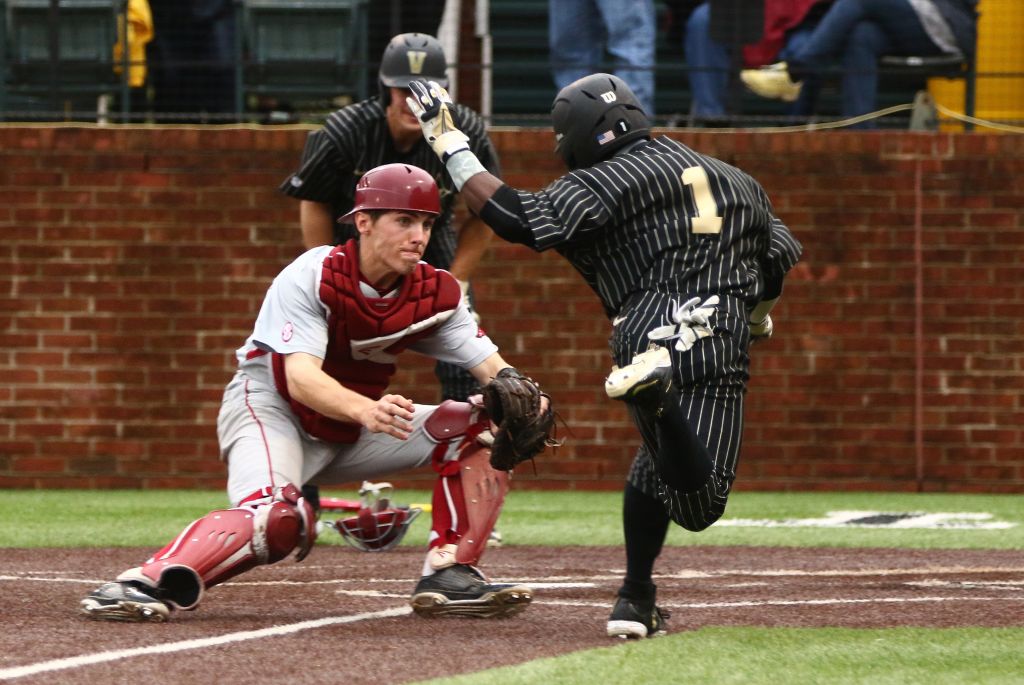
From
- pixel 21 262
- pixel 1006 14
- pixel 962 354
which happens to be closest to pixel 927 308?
pixel 962 354

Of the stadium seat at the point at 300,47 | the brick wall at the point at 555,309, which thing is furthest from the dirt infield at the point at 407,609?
the stadium seat at the point at 300,47

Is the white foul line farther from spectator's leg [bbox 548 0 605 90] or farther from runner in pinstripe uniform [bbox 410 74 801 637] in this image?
spectator's leg [bbox 548 0 605 90]

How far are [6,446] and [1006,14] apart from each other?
7432 millimetres

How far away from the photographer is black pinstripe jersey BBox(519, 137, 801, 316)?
17.3 ft

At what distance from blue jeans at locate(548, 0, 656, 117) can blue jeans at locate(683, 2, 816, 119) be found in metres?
0.36

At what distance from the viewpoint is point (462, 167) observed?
5.44 m

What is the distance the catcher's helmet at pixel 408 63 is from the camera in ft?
24.6

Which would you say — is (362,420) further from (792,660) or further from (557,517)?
(557,517)

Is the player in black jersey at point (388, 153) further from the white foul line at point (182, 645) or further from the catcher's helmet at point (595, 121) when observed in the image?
the white foul line at point (182, 645)

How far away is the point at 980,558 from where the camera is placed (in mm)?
7570

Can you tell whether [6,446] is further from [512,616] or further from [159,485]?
[512,616]

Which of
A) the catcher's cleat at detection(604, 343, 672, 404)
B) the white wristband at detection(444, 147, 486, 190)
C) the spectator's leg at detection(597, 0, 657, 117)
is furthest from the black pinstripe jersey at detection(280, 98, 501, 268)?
the spectator's leg at detection(597, 0, 657, 117)

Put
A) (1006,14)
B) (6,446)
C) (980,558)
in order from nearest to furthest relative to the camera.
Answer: (980,558) → (6,446) → (1006,14)

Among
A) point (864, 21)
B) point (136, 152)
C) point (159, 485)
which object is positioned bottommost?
point (159, 485)
